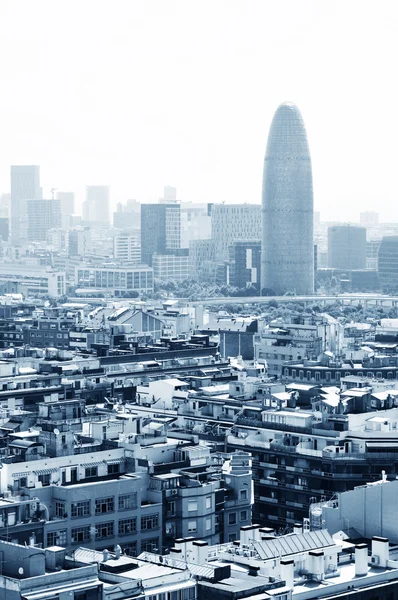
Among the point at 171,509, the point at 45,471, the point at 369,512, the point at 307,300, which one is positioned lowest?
the point at 171,509

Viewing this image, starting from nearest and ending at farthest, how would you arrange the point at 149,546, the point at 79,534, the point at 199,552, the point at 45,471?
1. the point at 199,552
2. the point at 79,534
3. the point at 149,546
4. the point at 45,471

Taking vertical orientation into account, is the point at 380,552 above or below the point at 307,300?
below

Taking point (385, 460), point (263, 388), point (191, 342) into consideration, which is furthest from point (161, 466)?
point (191, 342)

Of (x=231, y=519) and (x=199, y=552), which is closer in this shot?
(x=199, y=552)

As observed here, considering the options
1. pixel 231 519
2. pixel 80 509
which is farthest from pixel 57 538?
pixel 231 519

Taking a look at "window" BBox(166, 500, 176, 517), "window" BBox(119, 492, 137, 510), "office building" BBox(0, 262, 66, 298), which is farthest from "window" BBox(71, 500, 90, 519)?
"office building" BBox(0, 262, 66, 298)

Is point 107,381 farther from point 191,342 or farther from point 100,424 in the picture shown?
point 100,424

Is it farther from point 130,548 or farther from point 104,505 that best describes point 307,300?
point 104,505
